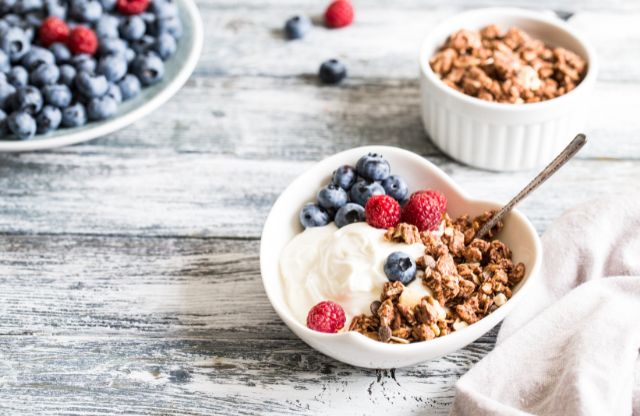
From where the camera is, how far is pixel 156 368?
1.21m

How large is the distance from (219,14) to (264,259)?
1.00 m

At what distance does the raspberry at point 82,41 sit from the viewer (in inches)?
64.9

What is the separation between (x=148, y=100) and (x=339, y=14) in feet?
1.78

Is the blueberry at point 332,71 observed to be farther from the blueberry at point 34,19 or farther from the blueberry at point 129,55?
the blueberry at point 34,19

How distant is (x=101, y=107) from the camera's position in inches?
61.5

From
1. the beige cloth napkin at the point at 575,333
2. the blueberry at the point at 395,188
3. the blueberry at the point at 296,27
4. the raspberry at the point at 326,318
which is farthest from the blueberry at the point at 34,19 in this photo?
the beige cloth napkin at the point at 575,333

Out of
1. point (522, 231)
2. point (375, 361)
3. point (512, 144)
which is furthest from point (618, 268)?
point (375, 361)

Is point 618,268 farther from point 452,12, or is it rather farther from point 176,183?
point 452,12

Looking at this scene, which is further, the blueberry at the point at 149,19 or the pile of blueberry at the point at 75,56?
the blueberry at the point at 149,19

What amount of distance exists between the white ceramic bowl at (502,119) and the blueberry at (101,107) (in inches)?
24.1

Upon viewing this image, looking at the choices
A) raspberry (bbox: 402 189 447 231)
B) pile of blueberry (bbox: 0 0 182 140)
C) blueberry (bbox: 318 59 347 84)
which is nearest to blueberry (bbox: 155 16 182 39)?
pile of blueberry (bbox: 0 0 182 140)

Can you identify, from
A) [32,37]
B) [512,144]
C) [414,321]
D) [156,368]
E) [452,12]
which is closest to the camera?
[414,321]

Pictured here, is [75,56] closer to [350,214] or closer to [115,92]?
[115,92]

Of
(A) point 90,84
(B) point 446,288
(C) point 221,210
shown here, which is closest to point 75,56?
(A) point 90,84
